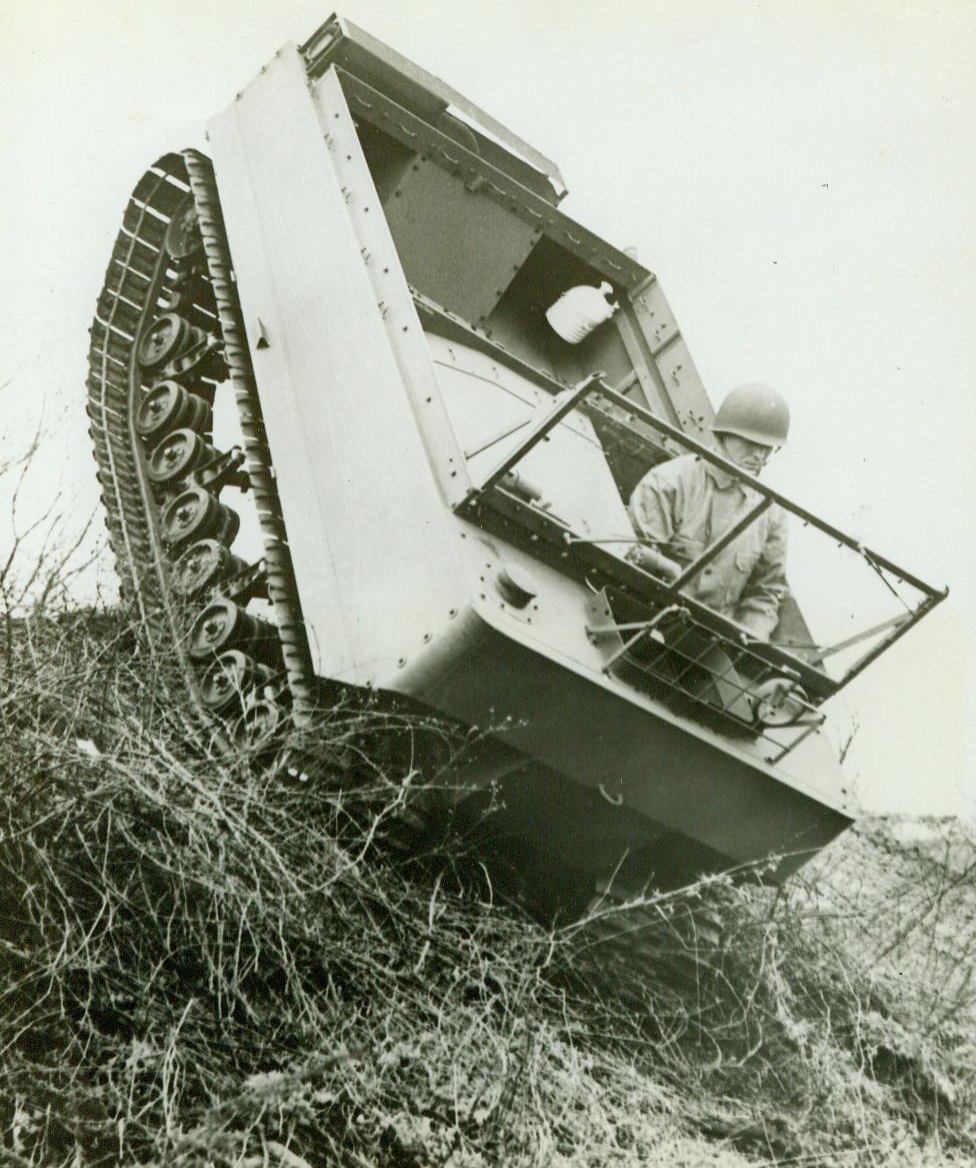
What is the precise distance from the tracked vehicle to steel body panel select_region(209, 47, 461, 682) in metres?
0.01

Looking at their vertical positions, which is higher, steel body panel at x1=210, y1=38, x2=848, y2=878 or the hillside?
steel body panel at x1=210, y1=38, x2=848, y2=878

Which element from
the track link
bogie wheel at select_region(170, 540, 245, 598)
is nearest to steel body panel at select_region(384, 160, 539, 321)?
the track link

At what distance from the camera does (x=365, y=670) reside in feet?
13.9

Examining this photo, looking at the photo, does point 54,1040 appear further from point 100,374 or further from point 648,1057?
point 100,374

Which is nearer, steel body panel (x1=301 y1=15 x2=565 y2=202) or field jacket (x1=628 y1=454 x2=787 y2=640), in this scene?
field jacket (x1=628 y1=454 x2=787 y2=640)

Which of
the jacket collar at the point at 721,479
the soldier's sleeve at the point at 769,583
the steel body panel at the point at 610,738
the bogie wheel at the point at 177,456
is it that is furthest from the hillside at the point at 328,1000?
the bogie wheel at the point at 177,456

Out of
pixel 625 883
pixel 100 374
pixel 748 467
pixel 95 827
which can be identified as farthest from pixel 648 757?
pixel 100 374

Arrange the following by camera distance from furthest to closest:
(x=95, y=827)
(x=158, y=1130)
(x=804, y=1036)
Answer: (x=804, y=1036)
(x=95, y=827)
(x=158, y=1130)

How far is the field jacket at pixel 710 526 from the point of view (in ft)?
15.4

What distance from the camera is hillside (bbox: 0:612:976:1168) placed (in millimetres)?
3449

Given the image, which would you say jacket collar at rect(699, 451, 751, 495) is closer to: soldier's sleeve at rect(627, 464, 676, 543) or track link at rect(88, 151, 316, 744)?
soldier's sleeve at rect(627, 464, 676, 543)

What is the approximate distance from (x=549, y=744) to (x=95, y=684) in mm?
1519

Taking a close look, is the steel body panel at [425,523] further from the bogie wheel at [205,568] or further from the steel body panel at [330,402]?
the bogie wheel at [205,568]

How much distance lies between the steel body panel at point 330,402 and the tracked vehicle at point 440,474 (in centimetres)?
1
